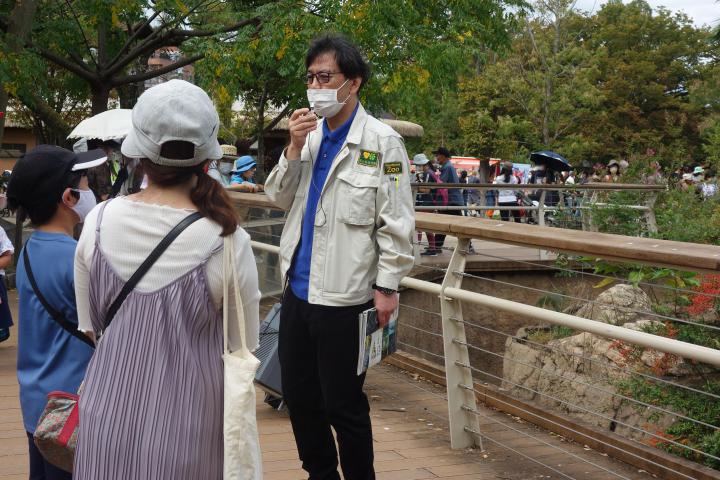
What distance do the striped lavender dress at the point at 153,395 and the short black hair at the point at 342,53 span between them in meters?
1.59

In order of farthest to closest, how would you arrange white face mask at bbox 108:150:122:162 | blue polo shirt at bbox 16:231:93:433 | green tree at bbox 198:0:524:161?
green tree at bbox 198:0:524:161 < white face mask at bbox 108:150:122:162 < blue polo shirt at bbox 16:231:93:433

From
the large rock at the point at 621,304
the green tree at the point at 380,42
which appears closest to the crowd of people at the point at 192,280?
the large rock at the point at 621,304

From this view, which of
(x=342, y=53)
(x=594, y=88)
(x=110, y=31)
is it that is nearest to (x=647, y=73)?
(x=594, y=88)

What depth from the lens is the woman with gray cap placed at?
2.49 metres

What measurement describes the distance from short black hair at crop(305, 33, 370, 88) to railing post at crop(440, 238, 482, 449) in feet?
4.72

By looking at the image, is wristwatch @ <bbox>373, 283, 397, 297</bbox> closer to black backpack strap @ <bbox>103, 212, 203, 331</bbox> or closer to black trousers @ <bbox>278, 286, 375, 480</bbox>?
black trousers @ <bbox>278, 286, 375, 480</bbox>

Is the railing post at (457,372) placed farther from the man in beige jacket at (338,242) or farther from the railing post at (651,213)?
the railing post at (651,213)

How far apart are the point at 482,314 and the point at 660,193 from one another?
13.6ft

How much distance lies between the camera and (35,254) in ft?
10.3

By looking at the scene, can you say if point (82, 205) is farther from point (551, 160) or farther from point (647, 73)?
point (647, 73)

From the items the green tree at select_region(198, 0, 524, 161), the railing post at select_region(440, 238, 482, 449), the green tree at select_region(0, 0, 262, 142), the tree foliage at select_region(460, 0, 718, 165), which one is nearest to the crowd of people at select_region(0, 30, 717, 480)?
the railing post at select_region(440, 238, 482, 449)

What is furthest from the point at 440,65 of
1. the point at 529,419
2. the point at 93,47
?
the point at 529,419

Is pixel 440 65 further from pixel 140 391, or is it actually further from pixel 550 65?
pixel 550 65

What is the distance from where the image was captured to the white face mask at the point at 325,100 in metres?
3.85
